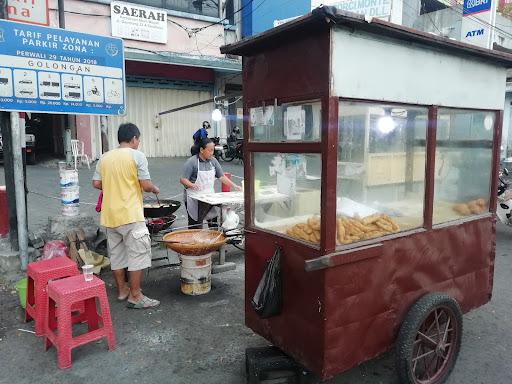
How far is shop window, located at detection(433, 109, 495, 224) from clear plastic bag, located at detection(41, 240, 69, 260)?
397 cm

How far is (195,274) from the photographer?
4441 millimetres

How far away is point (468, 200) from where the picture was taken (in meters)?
3.45

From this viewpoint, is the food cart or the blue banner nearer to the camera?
the food cart

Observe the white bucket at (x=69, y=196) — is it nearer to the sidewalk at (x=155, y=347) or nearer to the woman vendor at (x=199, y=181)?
the sidewalk at (x=155, y=347)

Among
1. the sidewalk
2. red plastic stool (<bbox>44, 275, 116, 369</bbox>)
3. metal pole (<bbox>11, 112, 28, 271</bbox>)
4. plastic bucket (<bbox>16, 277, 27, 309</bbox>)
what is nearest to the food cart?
the sidewalk

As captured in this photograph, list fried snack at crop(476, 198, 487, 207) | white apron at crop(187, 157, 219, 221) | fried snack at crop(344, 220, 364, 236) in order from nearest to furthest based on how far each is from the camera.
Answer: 1. fried snack at crop(344, 220, 364, 236)
2. fried snack at crop(476, 198, 487, 207)
3. white apron at crop(187, 157, 219, 221)

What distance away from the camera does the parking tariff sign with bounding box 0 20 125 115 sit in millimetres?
4438

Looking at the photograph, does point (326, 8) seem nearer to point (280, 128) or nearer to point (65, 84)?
point (280, 128)

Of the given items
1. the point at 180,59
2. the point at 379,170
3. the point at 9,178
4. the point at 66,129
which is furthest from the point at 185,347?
the point at 180,59

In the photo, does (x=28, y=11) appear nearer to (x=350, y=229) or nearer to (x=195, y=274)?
(x=195, y=274)

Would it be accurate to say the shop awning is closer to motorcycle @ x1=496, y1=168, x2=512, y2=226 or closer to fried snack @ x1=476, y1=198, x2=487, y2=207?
motorcycle @ x1=496, y1=168, x2=512, y2=226

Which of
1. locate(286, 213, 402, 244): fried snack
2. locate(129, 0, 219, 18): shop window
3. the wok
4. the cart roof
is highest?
locate(129, 0, 219, 18): shop window

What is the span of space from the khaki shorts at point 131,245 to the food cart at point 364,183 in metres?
1.46

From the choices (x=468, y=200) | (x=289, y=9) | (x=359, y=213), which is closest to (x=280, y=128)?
(x=359, y=213)
